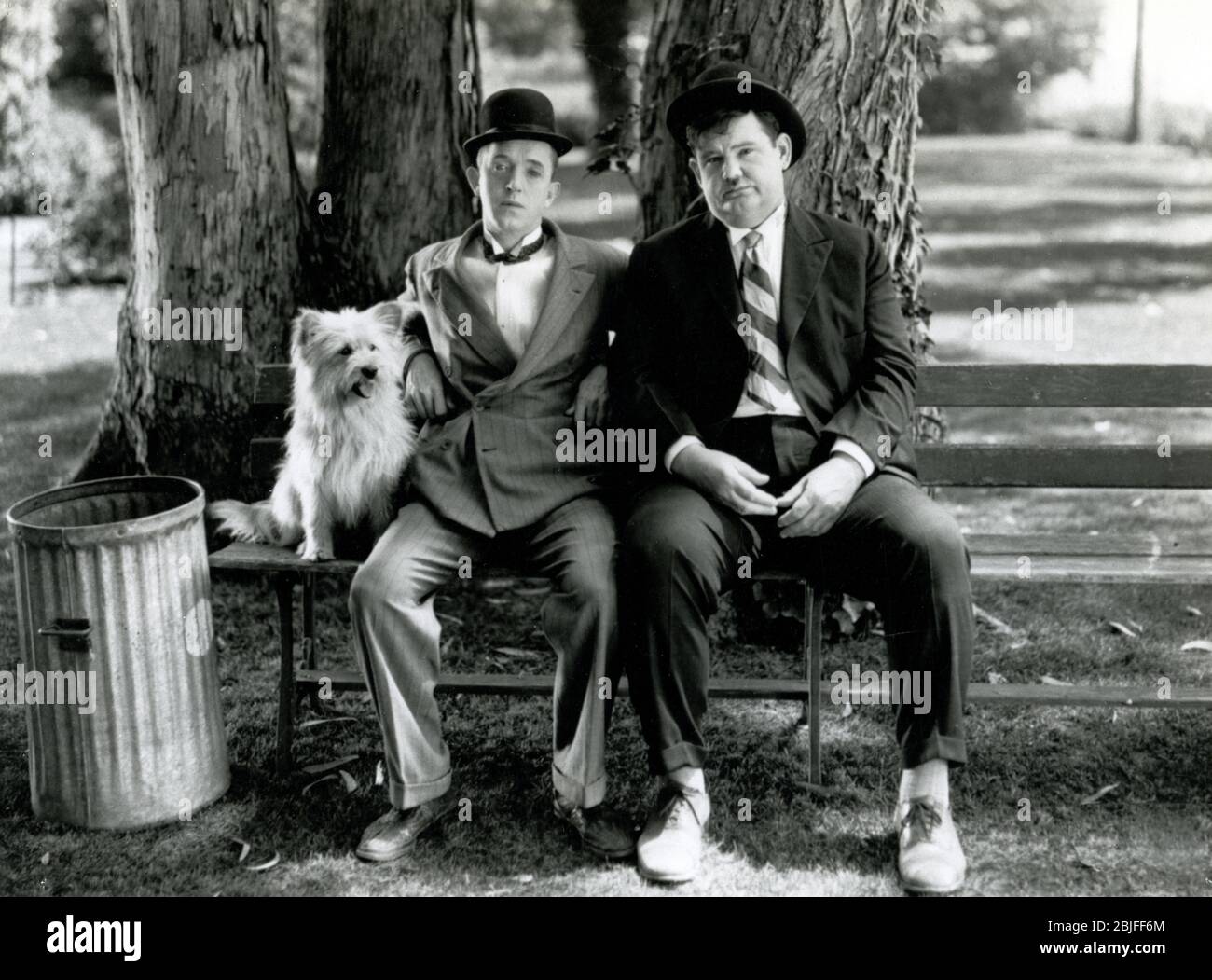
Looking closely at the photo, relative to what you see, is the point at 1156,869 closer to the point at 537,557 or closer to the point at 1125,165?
the point at 537,557

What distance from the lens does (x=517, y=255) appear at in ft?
12.2

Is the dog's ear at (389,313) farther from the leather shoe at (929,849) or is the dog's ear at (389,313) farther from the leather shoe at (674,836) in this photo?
the leather shoe at (929,849)

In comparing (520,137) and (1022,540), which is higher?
(520,137)

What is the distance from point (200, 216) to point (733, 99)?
251cm

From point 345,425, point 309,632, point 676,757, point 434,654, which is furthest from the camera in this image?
point 309,632

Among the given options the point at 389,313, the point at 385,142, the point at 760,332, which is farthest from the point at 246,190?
the point at 760,332

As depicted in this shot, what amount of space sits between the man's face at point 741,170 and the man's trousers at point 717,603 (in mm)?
889

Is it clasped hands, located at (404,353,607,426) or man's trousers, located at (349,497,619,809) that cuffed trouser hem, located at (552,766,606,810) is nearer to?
man's trousers, located at (349,497,619,809)

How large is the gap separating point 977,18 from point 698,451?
8093 millimetres

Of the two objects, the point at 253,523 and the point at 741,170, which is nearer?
the point at 741,170

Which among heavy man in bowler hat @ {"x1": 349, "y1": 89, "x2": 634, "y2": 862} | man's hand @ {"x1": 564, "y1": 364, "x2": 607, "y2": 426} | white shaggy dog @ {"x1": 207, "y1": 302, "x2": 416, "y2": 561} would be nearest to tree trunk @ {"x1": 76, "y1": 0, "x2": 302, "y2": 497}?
heavy man in bowler hat @ {"x1": 349, "y1": 89, "x2": 634, "y2": 862}

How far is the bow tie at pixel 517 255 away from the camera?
3730 mm

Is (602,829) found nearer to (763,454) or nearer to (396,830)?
(396,830)

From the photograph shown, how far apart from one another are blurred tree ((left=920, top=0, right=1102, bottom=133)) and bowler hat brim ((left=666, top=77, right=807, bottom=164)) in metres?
5.82
